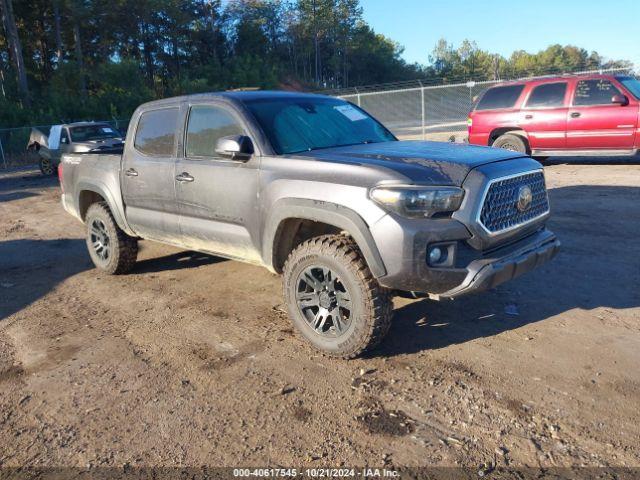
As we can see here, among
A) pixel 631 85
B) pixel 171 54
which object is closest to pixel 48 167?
pixel 631 85

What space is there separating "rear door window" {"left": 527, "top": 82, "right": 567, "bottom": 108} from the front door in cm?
905

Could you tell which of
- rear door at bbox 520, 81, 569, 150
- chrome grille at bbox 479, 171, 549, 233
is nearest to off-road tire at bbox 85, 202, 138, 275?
chrome grille at bbox 479, 171, 549, 233

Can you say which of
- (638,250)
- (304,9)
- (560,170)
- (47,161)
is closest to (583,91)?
(560,170)

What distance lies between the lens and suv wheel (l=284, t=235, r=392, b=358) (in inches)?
134

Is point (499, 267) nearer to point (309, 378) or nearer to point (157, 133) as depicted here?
point (309, 378)

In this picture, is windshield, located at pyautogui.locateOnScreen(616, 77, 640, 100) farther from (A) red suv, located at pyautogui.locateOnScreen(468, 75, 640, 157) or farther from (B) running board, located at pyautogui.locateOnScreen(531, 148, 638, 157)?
(B) running board, located at pyautogui.locateOnScreen(531, 148, 638, 157)

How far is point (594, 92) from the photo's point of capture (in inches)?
426

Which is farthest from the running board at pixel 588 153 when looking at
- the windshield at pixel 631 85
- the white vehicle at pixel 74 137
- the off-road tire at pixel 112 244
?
the white vehicle at pixel 74 137

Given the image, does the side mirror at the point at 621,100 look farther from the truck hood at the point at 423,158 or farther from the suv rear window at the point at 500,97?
the truck hood at the point at 423,158

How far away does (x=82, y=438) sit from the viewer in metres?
2.93

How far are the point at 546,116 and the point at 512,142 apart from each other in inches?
33.7

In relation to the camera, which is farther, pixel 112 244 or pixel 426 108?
pixel 426 108

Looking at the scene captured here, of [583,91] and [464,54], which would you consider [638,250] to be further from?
[464,54]

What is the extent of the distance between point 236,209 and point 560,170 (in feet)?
31.4
